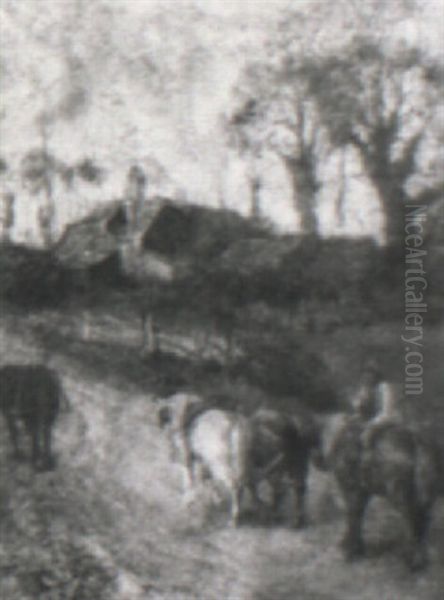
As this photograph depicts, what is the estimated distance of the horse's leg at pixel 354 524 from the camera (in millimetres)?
6043

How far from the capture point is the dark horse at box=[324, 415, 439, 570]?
5.85m

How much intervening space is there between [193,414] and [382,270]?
1.77 metres

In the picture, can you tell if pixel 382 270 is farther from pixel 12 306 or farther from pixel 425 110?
pixel 12 306

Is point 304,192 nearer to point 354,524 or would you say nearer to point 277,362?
point 277,362

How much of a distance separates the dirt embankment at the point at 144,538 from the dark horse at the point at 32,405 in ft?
0.38

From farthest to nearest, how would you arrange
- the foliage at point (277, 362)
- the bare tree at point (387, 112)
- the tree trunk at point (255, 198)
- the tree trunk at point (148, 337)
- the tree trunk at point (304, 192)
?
the tree trunk at point (148, 337) < the tree trunk at point (255, 198) < the tree trunk at point (304, 192) < the foliage at point (277, 362) < the bare tree at point (387, 112)

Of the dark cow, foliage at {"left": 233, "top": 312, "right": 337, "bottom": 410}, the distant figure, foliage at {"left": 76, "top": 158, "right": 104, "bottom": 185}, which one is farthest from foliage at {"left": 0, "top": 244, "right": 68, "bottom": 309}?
the distant figure

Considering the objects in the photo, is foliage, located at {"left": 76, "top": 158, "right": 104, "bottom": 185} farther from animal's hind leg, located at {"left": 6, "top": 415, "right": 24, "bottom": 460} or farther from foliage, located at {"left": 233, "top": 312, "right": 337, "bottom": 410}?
animal's hind leg, located at {"left": 6, "top": 415, "right": 24, "bottom": 460}

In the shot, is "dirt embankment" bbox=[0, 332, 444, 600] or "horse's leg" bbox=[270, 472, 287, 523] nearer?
"dirt embankment" bbox=[0, 332, 444, 600]

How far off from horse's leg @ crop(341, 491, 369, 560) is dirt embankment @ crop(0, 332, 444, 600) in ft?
0.24

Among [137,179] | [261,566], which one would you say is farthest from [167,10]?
[261,566]

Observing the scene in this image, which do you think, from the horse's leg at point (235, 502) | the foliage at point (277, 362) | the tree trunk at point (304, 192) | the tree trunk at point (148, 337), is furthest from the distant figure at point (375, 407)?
the tree trunk at point (148, 337)

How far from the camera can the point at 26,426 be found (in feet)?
22.9

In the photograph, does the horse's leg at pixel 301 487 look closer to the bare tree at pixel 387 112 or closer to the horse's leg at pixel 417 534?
the horse's leg at pixel 417 534
